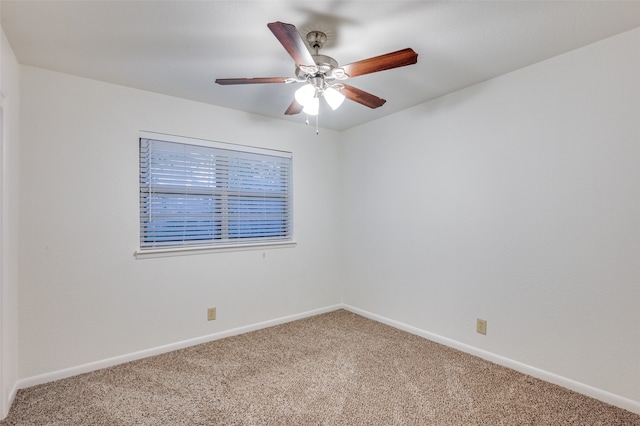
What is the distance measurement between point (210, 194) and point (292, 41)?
193cm

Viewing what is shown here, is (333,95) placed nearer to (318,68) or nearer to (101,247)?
(318,68)

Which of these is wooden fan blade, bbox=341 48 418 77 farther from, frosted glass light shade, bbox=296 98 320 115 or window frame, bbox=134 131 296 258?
window frame, bbox=134 131 296 258

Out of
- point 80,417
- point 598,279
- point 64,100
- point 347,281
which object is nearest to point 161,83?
point 64,100

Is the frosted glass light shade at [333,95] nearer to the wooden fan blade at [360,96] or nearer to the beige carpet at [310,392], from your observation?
the wooden fan blade at [360,96]

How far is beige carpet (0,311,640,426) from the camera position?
6.11 feet

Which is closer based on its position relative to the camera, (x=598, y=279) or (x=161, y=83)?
(x=598, y=279)

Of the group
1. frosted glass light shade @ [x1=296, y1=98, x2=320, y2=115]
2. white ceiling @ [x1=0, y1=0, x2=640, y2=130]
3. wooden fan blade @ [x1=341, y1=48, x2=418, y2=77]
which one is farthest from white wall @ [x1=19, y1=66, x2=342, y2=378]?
wooden fan blade @ [x1=341, y1=48, x2=418, y2=77]

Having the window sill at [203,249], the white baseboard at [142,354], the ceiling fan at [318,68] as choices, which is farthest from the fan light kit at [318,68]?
the white baseboard at [142,354]

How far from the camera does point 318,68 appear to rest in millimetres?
1797

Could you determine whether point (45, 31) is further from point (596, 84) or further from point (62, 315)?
point (596, 84)

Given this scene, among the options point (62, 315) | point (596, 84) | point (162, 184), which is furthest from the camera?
point (162, 184)

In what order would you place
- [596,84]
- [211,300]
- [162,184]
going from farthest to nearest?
[211,300]
[162,184]
[596,84]

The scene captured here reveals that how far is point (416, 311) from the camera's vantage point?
10.3 feet

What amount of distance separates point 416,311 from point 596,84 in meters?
2.24
